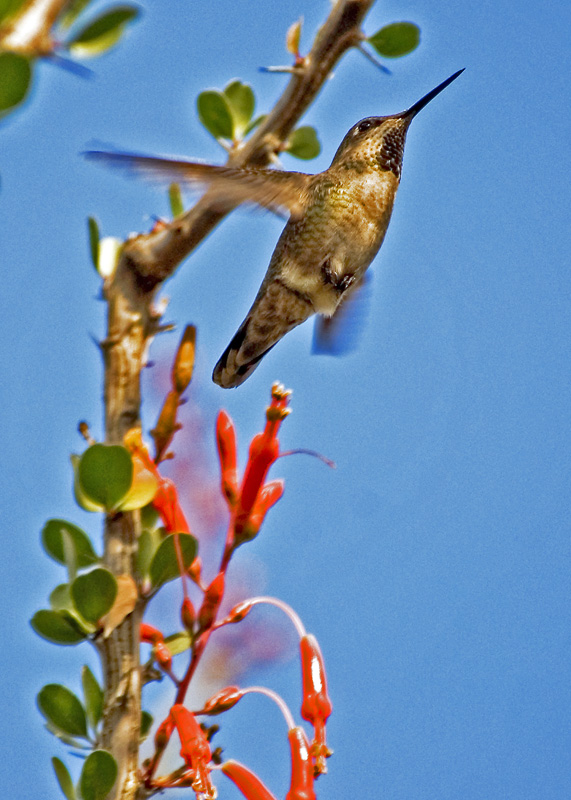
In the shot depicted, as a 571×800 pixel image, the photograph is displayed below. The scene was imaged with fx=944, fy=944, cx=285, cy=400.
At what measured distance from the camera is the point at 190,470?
2703mm

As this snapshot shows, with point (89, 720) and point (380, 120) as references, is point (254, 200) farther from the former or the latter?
point (89, 720)

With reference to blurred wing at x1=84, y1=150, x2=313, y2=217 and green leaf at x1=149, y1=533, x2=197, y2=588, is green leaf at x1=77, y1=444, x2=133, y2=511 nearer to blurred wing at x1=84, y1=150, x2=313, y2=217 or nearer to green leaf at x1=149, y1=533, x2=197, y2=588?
green leaf at x1=149, y1=533, x2=197, y2=588

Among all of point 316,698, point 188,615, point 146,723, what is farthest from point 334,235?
point 146,723

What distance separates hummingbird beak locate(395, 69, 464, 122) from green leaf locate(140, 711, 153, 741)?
6.01 ft

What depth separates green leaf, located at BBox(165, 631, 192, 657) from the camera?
2178mm

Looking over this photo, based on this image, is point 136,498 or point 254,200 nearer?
point 136,498

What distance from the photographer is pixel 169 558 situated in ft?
6.74

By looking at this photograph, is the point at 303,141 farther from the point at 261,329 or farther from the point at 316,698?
the point at 316,698

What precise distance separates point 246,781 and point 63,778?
0.40 metres

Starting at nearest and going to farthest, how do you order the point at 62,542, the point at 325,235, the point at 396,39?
the point at 62,542, the point at 396,39, the point at 325,235

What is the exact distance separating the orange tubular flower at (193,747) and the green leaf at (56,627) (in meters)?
0.26

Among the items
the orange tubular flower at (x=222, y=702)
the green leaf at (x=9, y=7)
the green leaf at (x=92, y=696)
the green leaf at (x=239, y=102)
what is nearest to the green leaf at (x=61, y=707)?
the green leaf at (x=92, y=696)

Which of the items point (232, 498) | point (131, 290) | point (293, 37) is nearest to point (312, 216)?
point (293, 37)

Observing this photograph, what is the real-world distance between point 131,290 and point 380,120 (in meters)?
1.16
